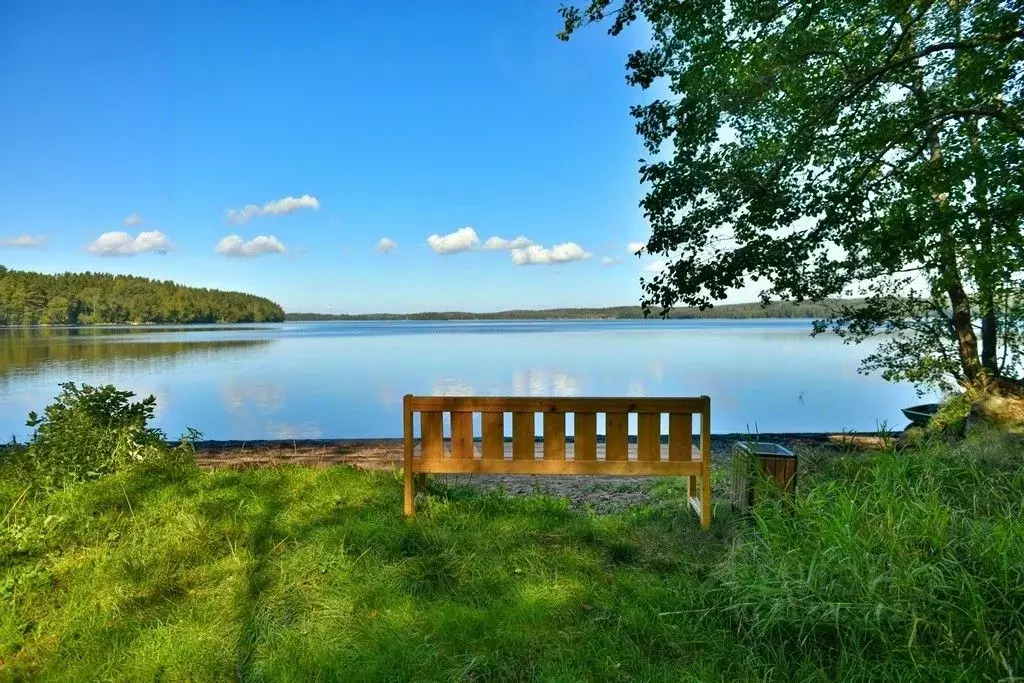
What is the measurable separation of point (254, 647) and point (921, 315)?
9.69 meters

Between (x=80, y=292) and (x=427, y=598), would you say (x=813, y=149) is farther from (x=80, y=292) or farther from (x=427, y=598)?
(x=80, y=292)

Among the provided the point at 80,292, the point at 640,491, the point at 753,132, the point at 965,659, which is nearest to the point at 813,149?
the point at 753,132

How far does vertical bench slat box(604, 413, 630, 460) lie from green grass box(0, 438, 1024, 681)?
478mm

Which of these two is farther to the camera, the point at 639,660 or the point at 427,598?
the point at 427,598

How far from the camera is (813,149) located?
7.59 meters

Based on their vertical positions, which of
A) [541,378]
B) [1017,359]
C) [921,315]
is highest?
[921,315]

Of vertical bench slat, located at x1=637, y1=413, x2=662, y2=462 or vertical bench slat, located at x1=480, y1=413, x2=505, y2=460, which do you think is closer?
vertical bench slat, located at x1=637, y1=413, x2=662, y2=462

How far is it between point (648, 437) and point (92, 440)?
15.6 ft

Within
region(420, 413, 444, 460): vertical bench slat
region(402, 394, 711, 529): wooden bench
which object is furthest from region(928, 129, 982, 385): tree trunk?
region(420, 413, 444, 460): vertical bench slat

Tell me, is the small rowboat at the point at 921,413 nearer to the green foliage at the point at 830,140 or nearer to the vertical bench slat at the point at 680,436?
the green foliage at the point at 830,140

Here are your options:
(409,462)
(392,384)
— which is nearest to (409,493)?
(409,462)

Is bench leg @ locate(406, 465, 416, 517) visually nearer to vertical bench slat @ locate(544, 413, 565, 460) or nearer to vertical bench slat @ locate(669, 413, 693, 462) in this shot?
vertical bench slat @ locate(544, 413, 565, 460)

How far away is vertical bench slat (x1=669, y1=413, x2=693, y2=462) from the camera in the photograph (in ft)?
13.5

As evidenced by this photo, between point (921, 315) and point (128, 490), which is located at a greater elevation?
point (921, 315)
